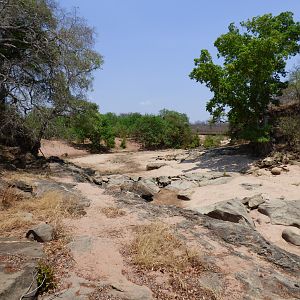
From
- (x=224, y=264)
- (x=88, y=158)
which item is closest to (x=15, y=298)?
(x=224, y=264)

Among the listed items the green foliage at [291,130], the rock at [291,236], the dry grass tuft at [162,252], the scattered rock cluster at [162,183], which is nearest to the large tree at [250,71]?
the green foliage at [291,130]

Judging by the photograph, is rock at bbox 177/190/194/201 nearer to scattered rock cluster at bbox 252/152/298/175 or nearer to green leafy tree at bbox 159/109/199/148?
scattered rock cluster at bbox 252/152/298/175

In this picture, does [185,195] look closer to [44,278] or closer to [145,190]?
[145,190]

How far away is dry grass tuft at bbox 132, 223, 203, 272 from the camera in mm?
5156

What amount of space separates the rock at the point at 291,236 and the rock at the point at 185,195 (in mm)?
4366

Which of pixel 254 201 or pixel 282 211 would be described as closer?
pixel 282 211

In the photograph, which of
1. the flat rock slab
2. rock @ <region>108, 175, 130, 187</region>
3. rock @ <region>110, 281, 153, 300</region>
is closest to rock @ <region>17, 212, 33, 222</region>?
the flat rock slab

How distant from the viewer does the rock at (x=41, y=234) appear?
18.2ft

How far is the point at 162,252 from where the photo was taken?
5.48 meters

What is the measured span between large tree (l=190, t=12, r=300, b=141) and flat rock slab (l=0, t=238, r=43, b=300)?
45.0 feet

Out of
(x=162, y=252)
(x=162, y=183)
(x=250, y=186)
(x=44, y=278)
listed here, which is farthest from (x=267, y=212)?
(x=44, y=278)

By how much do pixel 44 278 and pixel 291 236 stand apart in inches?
228

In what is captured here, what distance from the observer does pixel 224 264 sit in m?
5.62

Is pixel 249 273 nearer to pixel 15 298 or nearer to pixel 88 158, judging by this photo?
pixel 15 298
